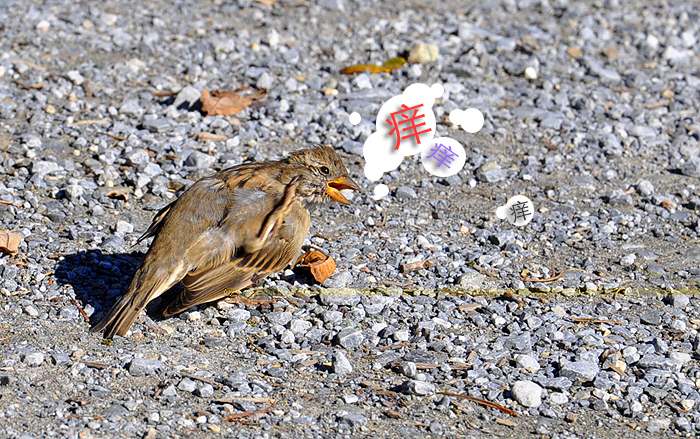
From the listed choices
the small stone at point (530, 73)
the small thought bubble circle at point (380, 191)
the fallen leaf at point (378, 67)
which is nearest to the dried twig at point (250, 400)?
the small thought bubble circle at point (380, 191)

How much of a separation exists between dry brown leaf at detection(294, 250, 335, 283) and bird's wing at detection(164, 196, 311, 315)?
0.89 feet

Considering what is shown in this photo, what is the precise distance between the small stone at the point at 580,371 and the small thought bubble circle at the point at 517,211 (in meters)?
1.96

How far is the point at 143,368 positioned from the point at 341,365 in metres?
1.07

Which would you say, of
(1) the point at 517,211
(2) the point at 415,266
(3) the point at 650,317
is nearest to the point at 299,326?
(2) the point at 415,266

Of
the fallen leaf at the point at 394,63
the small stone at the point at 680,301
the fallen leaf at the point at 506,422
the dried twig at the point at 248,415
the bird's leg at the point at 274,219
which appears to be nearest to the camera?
the dried twig at the point at 248,415

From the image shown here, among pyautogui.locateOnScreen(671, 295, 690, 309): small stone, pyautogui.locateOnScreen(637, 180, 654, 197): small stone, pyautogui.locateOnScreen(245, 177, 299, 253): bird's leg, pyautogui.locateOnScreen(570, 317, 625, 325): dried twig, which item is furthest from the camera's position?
pyautogui.locateOnScreen(637, 180, 654, 197): small stone

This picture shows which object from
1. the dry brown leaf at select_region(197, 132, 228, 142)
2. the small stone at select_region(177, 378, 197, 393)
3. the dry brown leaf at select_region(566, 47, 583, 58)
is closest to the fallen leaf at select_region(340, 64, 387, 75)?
the dry brown leaf at select_region(197, 132, 228, 142)

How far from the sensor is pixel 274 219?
17.4ft

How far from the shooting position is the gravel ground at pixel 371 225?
14.6 feet

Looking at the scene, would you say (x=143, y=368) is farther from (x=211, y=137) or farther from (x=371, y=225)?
(x=211, y=137)

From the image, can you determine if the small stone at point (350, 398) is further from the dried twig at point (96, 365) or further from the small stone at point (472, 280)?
the small stone at point (472, 280)

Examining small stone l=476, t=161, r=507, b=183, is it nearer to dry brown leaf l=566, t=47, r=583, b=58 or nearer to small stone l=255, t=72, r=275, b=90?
small stone l=255, t=72, r=275, b=90

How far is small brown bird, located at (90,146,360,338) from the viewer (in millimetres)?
4965

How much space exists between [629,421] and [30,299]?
3.52 metres
